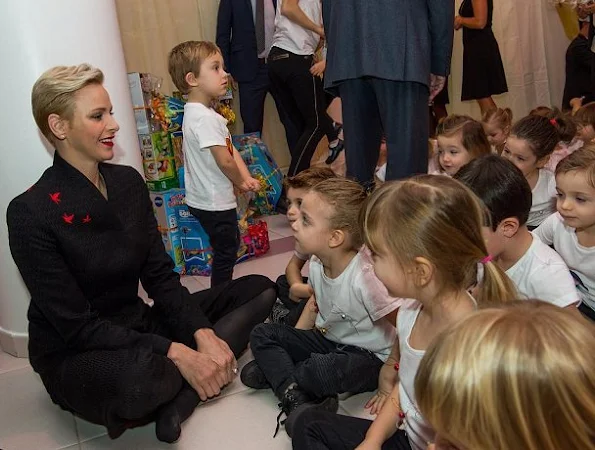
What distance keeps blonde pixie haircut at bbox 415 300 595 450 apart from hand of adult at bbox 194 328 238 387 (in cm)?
98

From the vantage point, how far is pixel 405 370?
1150 mm

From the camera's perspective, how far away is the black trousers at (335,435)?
4.09 feet

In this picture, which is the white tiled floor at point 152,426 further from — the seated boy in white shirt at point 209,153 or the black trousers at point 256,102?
the black trousers at point 256,102

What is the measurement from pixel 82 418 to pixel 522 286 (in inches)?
48.3

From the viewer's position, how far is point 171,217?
2.81 metres

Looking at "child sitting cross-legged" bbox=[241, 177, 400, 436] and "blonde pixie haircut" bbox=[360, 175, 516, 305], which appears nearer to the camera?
"blonde pixie haircut" bbox=[360, 175, 516, 305]

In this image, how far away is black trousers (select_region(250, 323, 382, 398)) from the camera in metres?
1.56

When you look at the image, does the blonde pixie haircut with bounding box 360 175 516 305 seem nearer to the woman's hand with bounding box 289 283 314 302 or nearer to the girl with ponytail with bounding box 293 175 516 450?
the girl with ponytail with bounding box 293 175 516 450

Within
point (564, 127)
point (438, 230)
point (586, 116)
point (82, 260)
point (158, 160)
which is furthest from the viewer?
point (158, 160)

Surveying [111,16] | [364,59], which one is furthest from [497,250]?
[111,16]

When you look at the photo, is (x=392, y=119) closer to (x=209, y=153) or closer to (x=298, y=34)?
(x=209, y=153)

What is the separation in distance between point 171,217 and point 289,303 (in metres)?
0.96

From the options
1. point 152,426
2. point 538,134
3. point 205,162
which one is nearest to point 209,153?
point 205,162

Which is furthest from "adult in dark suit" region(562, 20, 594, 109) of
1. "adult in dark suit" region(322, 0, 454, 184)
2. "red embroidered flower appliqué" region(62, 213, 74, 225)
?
"red embroidered flower appliqué" region(62, 213, 74, 225)
